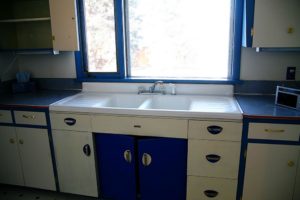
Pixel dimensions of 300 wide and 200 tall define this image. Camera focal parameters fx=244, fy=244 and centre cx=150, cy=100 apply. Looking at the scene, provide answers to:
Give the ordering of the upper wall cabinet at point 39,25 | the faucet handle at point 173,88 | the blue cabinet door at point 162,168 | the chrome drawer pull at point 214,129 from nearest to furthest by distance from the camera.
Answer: the chrome drawer pull at point 214,129, the blue cabinet door at point 162,168, the upper wall cabinet at point 39,25, the faucet handle at point 173,88

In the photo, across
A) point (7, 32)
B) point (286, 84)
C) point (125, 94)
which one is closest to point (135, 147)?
point (125, 94)

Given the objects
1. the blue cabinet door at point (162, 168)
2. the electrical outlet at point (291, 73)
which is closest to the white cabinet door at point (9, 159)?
the blue cabinet door at point (162, 168)

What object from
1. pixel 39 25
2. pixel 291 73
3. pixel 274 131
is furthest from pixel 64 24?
pixel 291 73

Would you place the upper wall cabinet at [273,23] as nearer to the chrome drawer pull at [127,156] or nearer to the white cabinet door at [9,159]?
the chrome drawer pull at [127,156]

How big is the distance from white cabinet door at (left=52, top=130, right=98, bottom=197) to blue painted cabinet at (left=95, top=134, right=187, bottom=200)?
0.08 meters

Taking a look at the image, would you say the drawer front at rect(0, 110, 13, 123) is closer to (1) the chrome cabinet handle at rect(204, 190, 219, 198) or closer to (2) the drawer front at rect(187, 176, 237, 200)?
(2) the drawer front at rect(187, 176, 237, 200)

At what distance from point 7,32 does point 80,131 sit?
1431 mm

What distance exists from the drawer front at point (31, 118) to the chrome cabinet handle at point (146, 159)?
2.99 ft

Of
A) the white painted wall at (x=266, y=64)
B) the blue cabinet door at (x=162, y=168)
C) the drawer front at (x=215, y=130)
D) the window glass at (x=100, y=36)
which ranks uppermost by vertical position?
the window glass at (x=100, y=36)

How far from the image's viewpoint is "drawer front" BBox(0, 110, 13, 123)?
7.18 ft

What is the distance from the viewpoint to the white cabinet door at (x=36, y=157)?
7.14 ft

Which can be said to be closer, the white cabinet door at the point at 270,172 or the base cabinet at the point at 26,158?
the white cabinet door at the point at 270,172

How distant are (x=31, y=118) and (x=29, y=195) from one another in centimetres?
80

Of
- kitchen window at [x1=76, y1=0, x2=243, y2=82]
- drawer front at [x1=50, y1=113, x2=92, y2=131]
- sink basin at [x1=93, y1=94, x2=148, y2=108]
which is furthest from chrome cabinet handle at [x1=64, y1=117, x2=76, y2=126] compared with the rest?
kitchen window at [x1=76, y1=0, x2=243, y2=82]
